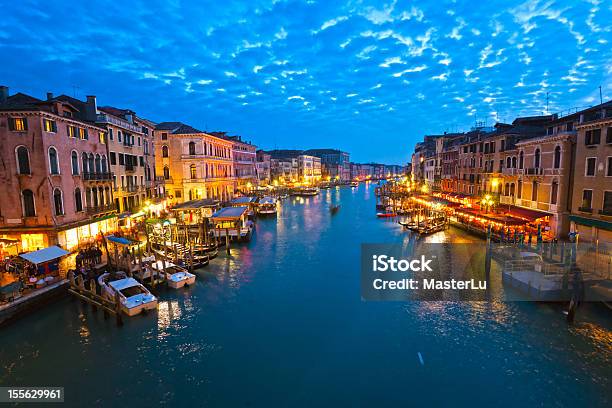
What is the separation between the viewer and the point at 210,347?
15.2 m

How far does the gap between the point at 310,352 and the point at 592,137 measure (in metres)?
25.9

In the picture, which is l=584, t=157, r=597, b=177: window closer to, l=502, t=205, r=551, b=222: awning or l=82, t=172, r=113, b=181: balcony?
l=502, t=205, r=551, b=222: awning

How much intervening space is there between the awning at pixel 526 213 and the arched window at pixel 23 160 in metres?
39.7

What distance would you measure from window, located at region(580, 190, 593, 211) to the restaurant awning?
420cm

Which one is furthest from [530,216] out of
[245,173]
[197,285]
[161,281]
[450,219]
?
[245,173]

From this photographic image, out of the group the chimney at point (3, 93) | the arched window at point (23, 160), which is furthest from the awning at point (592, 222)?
the chimney at point (3, 93)

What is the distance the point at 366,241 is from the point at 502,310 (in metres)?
20.0

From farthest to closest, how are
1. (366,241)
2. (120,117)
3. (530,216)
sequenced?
(366,241) → (120,117) → (530,216)

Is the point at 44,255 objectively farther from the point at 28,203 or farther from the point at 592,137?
the point at 592,137

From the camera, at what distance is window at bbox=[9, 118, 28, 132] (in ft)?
68.0

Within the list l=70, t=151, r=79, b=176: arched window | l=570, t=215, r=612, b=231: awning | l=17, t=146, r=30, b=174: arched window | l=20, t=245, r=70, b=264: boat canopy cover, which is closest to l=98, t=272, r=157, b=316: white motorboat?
l=20, t=245, r=70, b=264: boat canopy cover

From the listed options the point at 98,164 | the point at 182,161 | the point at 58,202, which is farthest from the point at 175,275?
the point at 182,161

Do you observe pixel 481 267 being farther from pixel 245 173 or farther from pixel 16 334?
pixel 245 173

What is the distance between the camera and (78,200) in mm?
24719
